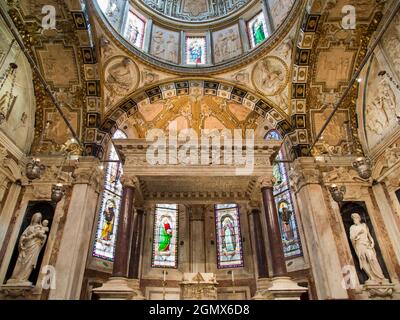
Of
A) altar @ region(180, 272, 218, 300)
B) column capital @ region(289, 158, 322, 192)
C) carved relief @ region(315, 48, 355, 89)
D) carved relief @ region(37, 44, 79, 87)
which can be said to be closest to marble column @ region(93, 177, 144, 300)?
altar @ region(180, 272, 218, 300)

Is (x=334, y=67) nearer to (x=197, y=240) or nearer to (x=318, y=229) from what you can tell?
(x=318, y=229)

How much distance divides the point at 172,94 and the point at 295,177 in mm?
5973

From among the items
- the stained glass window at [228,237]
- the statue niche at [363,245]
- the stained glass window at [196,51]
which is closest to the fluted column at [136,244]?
the stained glass window at [228,237]

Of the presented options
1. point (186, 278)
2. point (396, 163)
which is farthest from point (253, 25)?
point (186, 278)

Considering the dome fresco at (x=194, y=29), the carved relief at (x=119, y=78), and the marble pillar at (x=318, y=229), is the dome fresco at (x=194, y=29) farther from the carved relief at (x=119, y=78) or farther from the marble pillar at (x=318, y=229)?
the marble pillar at (x=318, y=229)

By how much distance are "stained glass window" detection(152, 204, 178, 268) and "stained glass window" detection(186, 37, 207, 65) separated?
23.0 ft

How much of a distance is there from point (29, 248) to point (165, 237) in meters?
5.74

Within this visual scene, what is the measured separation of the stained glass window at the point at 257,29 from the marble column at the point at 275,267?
259 inches

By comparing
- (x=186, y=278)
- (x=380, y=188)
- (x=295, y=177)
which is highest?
(x=295, y=177)

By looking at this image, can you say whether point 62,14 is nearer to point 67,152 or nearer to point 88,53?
point 88,53

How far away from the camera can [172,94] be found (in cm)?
1152

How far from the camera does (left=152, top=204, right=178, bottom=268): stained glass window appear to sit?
39.4 feet

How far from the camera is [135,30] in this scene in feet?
39.9

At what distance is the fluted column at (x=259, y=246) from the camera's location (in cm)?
994
